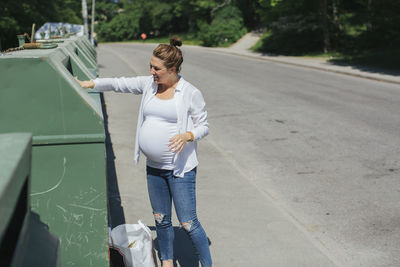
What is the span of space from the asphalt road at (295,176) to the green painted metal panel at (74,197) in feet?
4.38

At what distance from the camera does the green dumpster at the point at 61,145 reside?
295 cm

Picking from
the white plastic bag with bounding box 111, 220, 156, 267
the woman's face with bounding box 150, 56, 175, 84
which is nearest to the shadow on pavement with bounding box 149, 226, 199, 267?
the white plastic bag with bounding box 111, 220, 156, 267

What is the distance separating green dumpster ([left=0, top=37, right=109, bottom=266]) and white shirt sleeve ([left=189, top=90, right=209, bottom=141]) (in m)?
0.65

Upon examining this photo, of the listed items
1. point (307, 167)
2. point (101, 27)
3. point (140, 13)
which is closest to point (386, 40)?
point (307, 167)

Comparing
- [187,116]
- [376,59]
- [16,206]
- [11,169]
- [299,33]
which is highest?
[11,169]

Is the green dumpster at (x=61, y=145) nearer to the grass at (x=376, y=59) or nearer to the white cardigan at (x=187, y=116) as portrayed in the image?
the white cardigan at (x=187, y=116)

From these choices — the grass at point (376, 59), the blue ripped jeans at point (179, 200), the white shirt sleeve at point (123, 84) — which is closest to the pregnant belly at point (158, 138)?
the blue ripped jeans at point (179, 200)

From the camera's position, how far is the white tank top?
10.5 feet

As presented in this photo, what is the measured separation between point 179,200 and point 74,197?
752mm

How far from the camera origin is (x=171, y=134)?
→ 126 inches

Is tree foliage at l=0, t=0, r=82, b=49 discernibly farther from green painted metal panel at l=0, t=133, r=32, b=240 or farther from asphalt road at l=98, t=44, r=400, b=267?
green painted metal panel at l=0, t=133, r=32, b=240

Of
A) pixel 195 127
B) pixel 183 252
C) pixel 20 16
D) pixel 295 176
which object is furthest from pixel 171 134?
pixel 20 16

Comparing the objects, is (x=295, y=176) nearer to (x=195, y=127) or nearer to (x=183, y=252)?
(x=183, y=252)

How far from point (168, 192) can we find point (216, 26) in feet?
141
